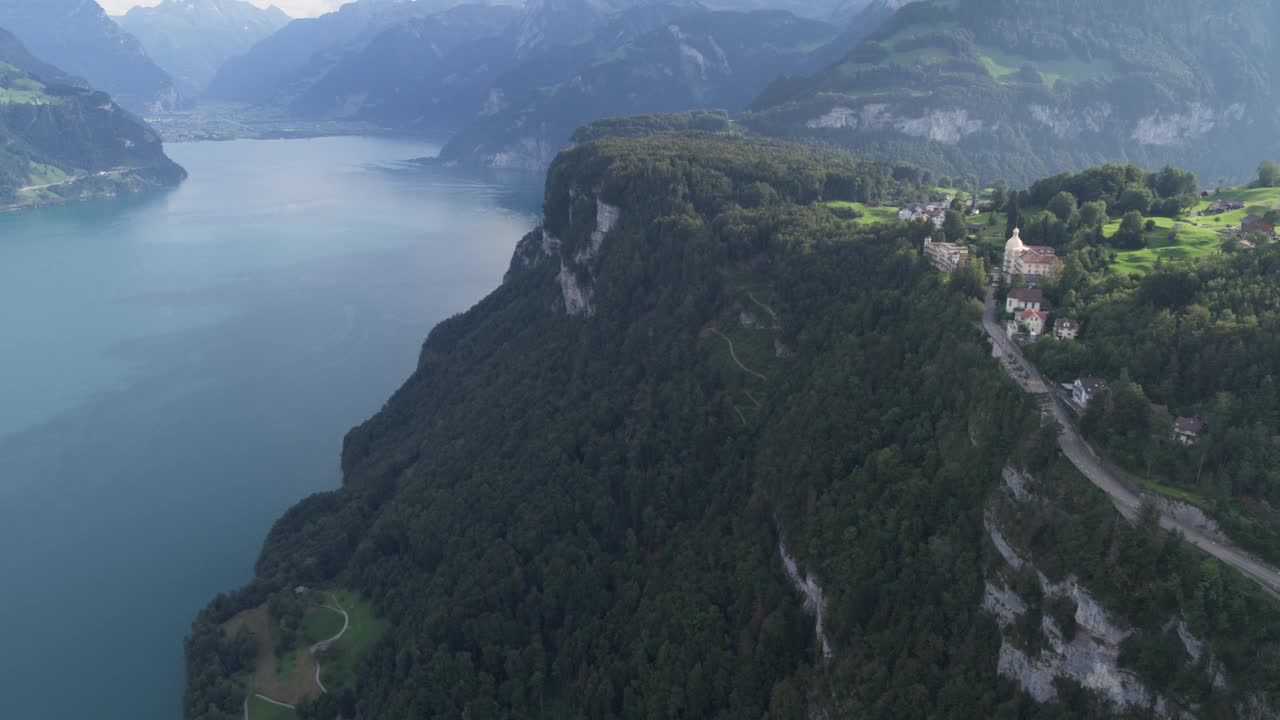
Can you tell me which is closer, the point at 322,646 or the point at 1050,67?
the point at 322,646

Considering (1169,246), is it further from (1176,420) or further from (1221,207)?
(1176,420)

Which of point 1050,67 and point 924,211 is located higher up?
point 1050,67

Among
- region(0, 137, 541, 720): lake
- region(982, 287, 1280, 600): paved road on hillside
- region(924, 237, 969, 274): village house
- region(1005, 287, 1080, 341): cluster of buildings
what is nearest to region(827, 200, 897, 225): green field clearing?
region(924, 237, 969, 274): village house

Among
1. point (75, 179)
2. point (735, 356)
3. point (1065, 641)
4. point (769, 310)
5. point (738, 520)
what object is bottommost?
point (738, 520)

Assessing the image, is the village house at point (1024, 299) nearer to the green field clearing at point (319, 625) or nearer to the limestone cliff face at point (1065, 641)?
the limestone cliff face at point (1065, 641)

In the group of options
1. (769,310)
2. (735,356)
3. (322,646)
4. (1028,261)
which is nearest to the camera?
(1028,261)

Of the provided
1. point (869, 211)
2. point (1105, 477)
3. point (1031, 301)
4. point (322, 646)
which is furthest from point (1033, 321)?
point (322, 646)

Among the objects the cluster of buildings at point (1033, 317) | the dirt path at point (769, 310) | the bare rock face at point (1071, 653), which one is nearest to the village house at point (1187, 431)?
the bare rock face at point (1071, 653)
